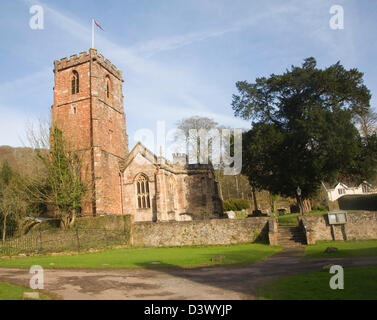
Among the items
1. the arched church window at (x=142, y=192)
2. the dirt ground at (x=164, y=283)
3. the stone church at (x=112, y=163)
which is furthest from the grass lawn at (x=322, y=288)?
the arched church window at (x=142, y=192)

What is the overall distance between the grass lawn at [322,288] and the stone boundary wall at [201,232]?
1269 centimetres

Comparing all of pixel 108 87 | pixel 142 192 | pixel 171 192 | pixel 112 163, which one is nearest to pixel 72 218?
pixel 112 163

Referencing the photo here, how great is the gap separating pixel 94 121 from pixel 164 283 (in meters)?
24.4

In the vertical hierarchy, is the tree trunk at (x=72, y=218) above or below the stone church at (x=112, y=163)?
below

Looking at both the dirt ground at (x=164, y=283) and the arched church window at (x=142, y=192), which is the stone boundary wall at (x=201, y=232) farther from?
the dirt ground at (x=164, y=283)

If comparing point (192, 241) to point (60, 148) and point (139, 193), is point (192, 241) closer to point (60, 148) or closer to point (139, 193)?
point (139, 193)

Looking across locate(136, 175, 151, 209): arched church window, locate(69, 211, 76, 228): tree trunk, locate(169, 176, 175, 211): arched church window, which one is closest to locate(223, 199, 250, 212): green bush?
locate(169, 176, 175, 211): arched church window

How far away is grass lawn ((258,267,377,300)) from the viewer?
20.2 ft

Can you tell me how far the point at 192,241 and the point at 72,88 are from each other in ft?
71.7

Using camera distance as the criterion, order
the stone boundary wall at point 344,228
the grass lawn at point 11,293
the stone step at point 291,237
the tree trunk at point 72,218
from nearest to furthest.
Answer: the grass lawn at point 11,293
the stone boundary wall at point 344,228
the stone step at point 291,237
the tree trunk at point 72,218

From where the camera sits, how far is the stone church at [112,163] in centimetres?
2952

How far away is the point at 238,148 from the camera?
1107 inches

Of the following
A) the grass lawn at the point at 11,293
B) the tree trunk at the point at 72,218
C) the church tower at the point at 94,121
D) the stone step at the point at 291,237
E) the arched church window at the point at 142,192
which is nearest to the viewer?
the grass lawn at the point at 11,293

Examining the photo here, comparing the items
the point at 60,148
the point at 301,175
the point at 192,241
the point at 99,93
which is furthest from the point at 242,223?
the point at 99,93
